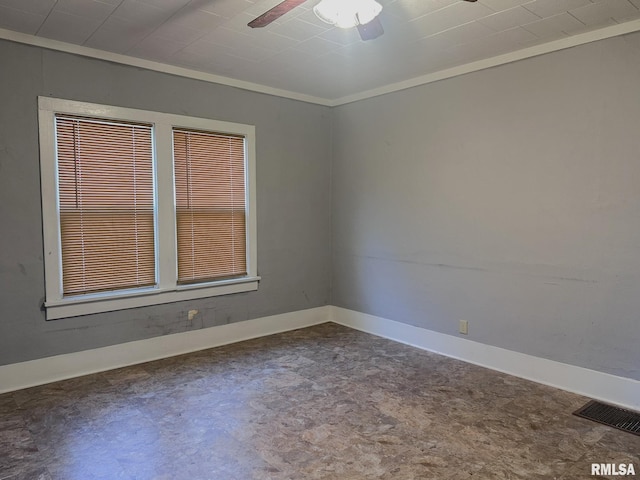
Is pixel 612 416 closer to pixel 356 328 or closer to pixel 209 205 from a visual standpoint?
pixel 356 328

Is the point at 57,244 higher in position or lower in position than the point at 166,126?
lower

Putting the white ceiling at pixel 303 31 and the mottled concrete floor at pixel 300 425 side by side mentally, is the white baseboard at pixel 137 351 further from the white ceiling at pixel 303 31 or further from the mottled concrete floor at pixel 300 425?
the white ceiling at pixel 303 31

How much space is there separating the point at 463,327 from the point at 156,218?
9.99 ft

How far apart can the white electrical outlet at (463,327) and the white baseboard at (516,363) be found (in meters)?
0.08

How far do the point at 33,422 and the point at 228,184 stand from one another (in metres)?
2.60

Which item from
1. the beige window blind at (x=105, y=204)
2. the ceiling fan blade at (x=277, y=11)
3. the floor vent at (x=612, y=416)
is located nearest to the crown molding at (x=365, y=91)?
the beige window blind at (x=105, y=204)

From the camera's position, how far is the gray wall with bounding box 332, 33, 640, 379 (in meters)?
3.10

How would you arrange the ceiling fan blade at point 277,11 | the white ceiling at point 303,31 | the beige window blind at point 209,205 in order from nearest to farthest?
the ceiling fan blade at point 277,11, the white ceiling at point 303,31, the beige window blind at point 209,205

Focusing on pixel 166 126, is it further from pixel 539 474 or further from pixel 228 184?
pixel 539 474

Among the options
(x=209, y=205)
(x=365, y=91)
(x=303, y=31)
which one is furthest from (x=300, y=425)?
(x=365, y=91)

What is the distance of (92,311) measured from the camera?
11.9 feet

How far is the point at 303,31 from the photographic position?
3.08 metres

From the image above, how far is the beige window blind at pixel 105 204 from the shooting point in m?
3.53

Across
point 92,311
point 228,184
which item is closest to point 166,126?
point 228,184
